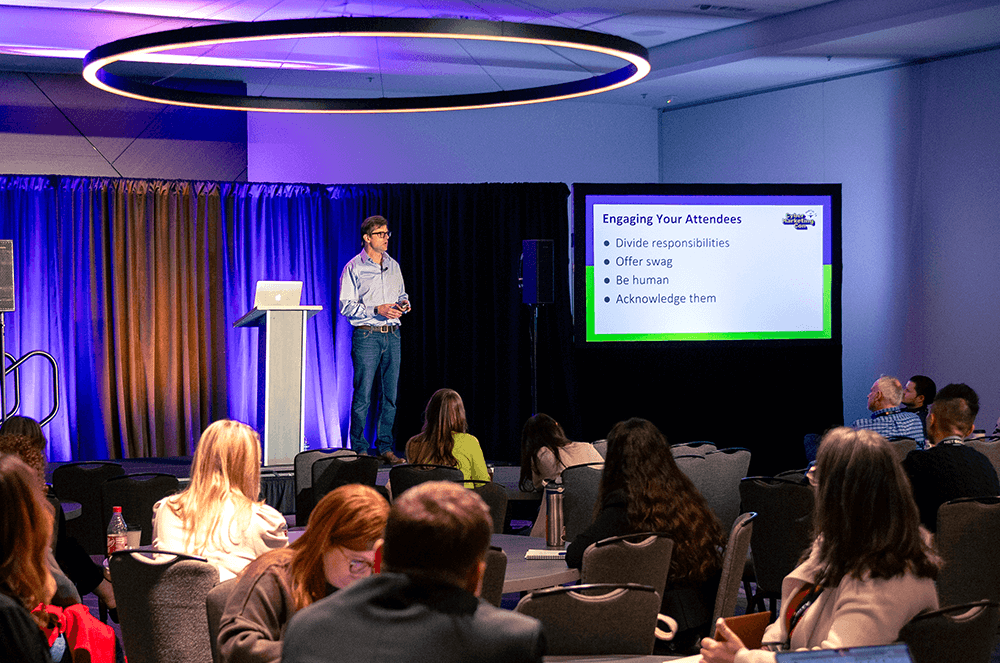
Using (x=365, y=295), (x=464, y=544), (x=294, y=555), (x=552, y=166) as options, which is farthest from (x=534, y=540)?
(x=552, y=166)

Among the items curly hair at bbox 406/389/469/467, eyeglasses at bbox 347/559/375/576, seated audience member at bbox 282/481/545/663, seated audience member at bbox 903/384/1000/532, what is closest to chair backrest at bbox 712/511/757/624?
seated audience member at bbox 903/384/1000/532

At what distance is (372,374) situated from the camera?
8922 mm

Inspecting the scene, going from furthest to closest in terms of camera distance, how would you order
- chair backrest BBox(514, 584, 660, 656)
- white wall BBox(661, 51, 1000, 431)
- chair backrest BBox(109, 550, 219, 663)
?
white wall BBox(661, 51, 1000, 431) < chair backrest BBox(109, 550, 219, 663) < chair backrest BBox(514, 584, 660, 656)

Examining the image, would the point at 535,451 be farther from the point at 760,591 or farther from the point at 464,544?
the point at 464,544

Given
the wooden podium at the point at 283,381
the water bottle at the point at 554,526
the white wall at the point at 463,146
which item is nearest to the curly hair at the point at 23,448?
the water bottle at the point at 554,526

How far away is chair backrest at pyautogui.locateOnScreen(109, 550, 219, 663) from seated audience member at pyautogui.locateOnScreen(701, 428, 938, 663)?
61.2 inches

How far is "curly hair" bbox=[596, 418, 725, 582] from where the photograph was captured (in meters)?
3.87

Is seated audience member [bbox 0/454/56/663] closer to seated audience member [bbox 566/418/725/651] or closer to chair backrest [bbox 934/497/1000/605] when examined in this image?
seated audience member [bbox 566/418/725/651]

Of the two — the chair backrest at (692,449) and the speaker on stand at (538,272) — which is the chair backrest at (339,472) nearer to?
the chair backrest at (692,449)

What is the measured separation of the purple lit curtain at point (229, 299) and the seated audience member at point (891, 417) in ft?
13.1

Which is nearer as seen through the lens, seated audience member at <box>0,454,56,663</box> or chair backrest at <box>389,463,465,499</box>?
seated audience member at <box>0,454,56,663</box>

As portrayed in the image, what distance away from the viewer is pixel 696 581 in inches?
155

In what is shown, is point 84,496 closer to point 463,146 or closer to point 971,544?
point 971,544

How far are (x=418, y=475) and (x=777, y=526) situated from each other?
66.8 inches
